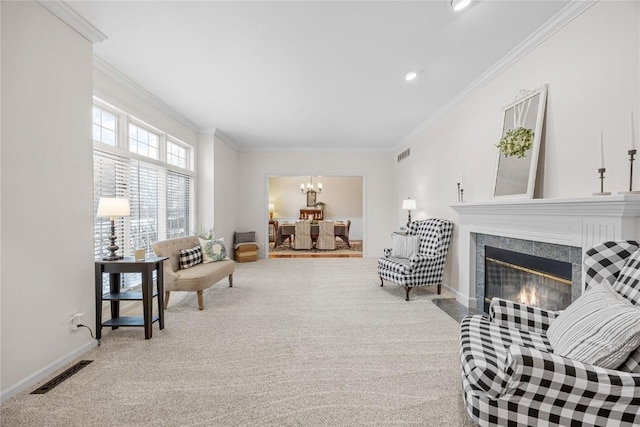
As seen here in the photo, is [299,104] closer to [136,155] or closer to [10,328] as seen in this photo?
[136,155]

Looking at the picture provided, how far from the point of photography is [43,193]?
2117 millimetres

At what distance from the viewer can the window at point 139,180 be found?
3.19 meters

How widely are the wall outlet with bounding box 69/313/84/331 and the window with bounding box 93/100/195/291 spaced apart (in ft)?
2.46

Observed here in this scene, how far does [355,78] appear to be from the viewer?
3391mm

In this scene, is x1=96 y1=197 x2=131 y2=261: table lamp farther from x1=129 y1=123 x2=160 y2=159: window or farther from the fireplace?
the fireplace

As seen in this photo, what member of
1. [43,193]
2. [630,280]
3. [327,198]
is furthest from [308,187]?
[630,280]

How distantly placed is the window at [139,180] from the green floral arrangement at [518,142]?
405 centimetres

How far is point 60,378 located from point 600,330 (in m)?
3.22

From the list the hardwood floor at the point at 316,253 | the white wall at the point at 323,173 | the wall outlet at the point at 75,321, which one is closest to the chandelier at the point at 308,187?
the hardwood floor at the point at 316,253

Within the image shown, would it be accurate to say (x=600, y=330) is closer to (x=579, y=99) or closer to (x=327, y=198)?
(x=579, y=99)

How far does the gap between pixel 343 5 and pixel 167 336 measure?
3219 mm

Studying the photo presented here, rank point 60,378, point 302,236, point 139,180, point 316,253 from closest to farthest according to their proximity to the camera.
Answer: point 60,378, point 139,180, point 316,253, point 302,236

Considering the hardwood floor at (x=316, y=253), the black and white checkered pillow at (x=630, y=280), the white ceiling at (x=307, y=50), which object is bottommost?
the hardwood floor at (x=316, y=253)

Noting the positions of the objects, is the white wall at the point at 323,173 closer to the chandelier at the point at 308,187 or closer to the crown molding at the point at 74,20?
the chandelier at the point at 308,187
